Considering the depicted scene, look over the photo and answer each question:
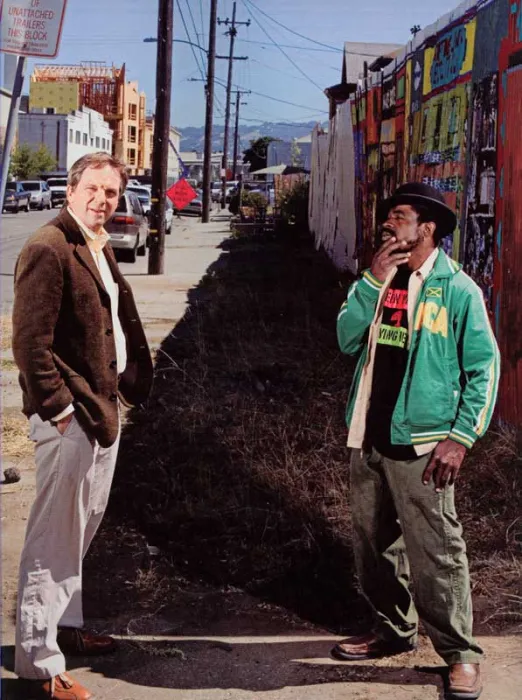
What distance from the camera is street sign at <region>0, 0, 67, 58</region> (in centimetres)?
397

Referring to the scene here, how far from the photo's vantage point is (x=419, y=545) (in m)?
3.77

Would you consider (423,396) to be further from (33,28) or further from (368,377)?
(33,28)

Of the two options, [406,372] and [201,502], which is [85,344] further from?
[201,502]

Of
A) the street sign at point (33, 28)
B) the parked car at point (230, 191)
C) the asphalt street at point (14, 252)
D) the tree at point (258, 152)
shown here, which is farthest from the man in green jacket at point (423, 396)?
the tree at point (258, 152)

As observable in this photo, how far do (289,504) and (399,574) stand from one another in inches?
68.3

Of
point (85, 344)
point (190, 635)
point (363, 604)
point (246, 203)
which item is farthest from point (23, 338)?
point (246, 203)

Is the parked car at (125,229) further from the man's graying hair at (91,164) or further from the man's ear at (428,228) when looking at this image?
the man's ear at (428,228)

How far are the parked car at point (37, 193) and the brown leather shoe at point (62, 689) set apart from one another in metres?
51.8

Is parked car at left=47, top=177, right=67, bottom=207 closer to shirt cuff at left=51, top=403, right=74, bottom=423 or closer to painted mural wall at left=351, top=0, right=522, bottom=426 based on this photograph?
painted mural wall at left=351, top=0, right=522, bottom=426

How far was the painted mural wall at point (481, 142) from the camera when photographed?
6129 mm

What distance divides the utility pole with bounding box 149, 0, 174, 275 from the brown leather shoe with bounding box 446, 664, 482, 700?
15.7 metres

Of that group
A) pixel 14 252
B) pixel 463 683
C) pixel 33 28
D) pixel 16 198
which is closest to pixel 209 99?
pixel 16 198

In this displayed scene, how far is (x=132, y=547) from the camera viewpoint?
212 inches

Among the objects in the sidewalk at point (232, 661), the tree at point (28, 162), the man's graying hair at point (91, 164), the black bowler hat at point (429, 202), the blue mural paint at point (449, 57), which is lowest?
the sidewalk at point (232, 661)
